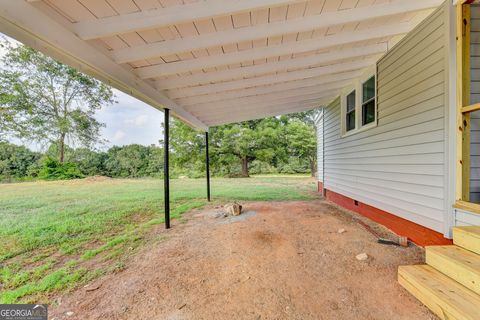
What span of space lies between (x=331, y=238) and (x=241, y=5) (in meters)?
3.01

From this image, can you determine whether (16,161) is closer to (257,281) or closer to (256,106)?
(256,106)

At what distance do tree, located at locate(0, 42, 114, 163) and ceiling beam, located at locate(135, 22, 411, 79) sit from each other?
1326 centimetres

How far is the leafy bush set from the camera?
1202 centimetres

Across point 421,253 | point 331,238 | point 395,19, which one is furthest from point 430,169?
point 395,19

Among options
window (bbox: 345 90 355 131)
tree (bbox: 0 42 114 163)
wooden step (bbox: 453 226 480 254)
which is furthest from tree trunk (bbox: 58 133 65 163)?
wooden step (bbox: 453 226 480 254)

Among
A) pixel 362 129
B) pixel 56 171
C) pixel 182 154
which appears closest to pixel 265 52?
pixel 362 129

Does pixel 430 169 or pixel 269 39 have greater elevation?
pixel 269 39

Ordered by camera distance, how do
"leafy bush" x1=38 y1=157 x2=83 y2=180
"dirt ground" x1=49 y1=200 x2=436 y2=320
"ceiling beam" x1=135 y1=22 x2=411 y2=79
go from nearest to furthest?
"dirt ground" x1=49 y1=200 x2=436 y2=320 < "ceiling beam" x1=135 y1=22 x2=411 y2=79 < "leafy bush" x1=38 y1=157 x2=83 y2=180

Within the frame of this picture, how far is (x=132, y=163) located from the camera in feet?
56.0

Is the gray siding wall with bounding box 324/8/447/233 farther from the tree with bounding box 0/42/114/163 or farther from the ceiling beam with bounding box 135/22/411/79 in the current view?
the tree with bounding box 0/42/114/163

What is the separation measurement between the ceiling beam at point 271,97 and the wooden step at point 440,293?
370cm

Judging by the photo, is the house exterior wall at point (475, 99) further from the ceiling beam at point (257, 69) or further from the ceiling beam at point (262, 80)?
the ceiling beam at point (262, 80)

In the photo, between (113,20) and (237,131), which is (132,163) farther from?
(113,20)

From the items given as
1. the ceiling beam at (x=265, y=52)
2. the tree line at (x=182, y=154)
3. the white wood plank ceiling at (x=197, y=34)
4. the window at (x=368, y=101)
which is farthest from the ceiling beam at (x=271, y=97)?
the tree line at (x=182, y=154)
